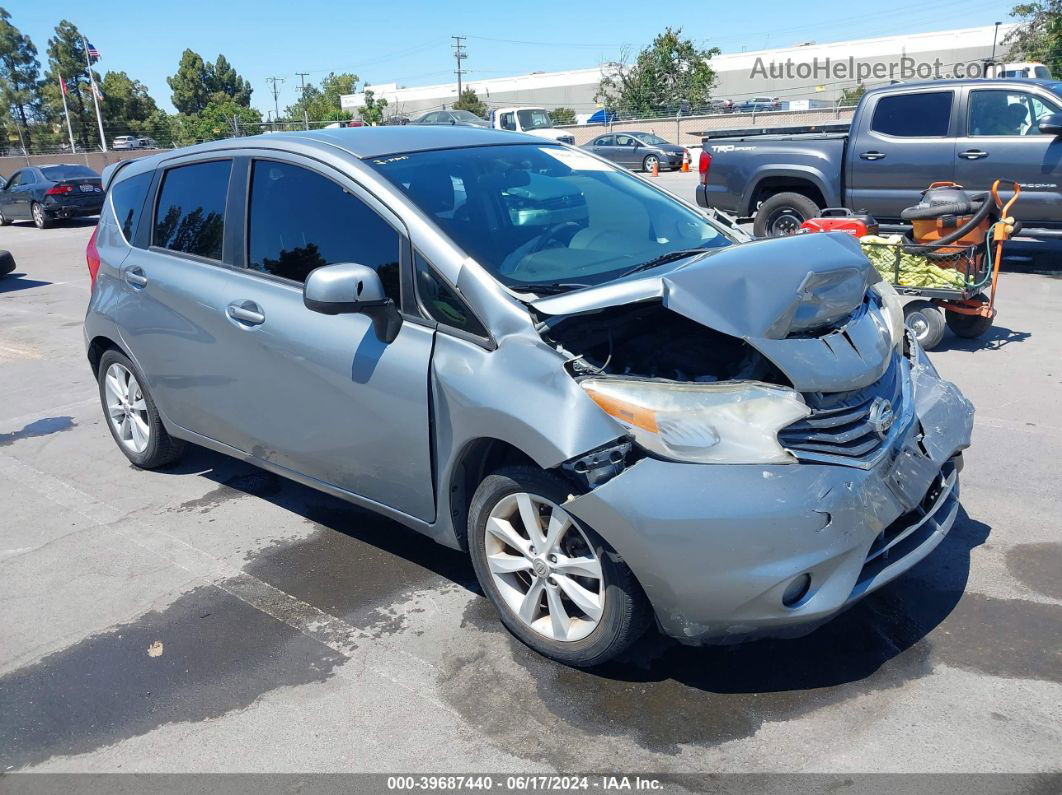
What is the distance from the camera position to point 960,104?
10.2 metres

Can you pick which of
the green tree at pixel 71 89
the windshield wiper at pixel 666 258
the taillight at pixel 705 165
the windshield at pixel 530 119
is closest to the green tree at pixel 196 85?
the green tree at pixel 71 89

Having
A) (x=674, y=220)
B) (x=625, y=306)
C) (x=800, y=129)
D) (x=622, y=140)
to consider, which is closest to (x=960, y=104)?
(x=800, y=129)

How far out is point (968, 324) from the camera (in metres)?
7.35

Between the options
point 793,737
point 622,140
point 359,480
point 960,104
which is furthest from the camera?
point 622,140

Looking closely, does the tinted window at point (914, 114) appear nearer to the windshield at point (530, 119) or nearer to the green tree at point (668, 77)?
the windshield at point (530, 119)

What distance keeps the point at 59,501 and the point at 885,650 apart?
4417mm

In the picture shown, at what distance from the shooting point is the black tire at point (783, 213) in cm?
1069

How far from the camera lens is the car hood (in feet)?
10.0

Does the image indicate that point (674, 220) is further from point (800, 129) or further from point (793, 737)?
point (800, 129)

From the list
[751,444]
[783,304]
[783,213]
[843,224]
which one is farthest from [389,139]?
[783,213]

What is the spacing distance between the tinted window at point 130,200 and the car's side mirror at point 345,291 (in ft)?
7.48

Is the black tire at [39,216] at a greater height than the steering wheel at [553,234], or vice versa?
the steering wheel at [553,234]

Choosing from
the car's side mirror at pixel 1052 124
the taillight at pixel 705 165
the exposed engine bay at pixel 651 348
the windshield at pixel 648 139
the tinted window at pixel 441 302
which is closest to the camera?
the exposed engine bay at pixel 651 348

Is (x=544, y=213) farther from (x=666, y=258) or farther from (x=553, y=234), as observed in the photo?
(x=666, y=258)
